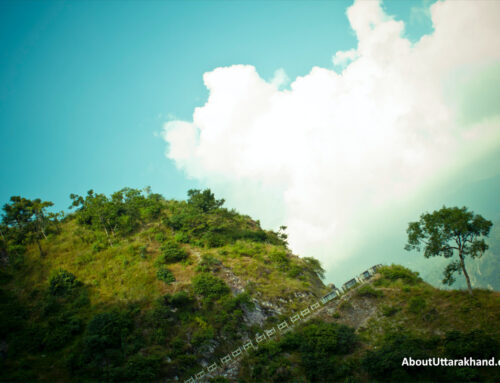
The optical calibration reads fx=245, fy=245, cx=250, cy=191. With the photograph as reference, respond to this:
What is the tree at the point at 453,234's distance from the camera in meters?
25.5

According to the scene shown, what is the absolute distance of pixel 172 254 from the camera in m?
42.3

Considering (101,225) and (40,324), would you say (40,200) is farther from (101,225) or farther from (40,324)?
(40,324)

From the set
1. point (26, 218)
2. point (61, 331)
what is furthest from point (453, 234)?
point (26, 218)

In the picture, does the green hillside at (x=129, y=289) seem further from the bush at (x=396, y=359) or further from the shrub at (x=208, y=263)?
the bush at (x=396, y=359)

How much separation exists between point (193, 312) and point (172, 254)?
38.9 ft

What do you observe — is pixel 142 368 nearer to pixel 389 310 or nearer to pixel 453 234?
pixel 389 310

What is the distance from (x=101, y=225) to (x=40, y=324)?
78.8 feet

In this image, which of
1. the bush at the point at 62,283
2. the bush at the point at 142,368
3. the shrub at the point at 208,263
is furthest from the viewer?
the shrub at the point at 208,263

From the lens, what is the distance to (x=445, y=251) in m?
26.7

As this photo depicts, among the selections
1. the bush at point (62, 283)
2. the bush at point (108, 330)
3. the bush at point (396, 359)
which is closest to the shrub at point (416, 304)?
the bush at point (396, 359)

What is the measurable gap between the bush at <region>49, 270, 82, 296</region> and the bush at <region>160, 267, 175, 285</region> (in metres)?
11.6

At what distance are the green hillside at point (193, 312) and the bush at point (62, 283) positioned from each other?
0.14 metres

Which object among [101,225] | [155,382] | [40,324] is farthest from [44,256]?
[155,382]

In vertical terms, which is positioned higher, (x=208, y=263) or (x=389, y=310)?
(x=208, y=263)
